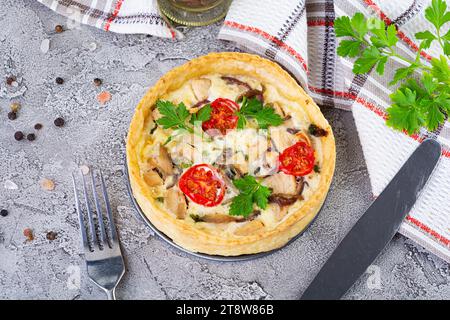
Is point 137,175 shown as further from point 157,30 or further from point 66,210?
point 157,30

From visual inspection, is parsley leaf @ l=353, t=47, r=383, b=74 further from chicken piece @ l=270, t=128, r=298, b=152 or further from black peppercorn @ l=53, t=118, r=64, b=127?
black peppercorn @ l=53, t=118, r=64, b=127

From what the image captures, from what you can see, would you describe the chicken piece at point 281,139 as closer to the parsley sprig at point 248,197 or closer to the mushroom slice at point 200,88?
the parsley sprig at point 248,197

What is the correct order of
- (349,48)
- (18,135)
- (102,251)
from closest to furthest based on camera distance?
(102,251) → (349,48) → (18,135)

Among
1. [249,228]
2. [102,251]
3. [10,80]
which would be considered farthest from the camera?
[10,80]

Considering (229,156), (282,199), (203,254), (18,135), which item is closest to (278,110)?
(229,156)

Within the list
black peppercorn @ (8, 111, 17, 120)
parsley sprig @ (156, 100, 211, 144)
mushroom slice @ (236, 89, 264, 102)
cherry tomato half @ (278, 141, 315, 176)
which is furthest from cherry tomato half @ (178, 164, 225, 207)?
black peppercorn @ (8, 111, 17, 120)

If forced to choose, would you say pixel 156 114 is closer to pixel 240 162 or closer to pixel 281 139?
pixel 240 162
